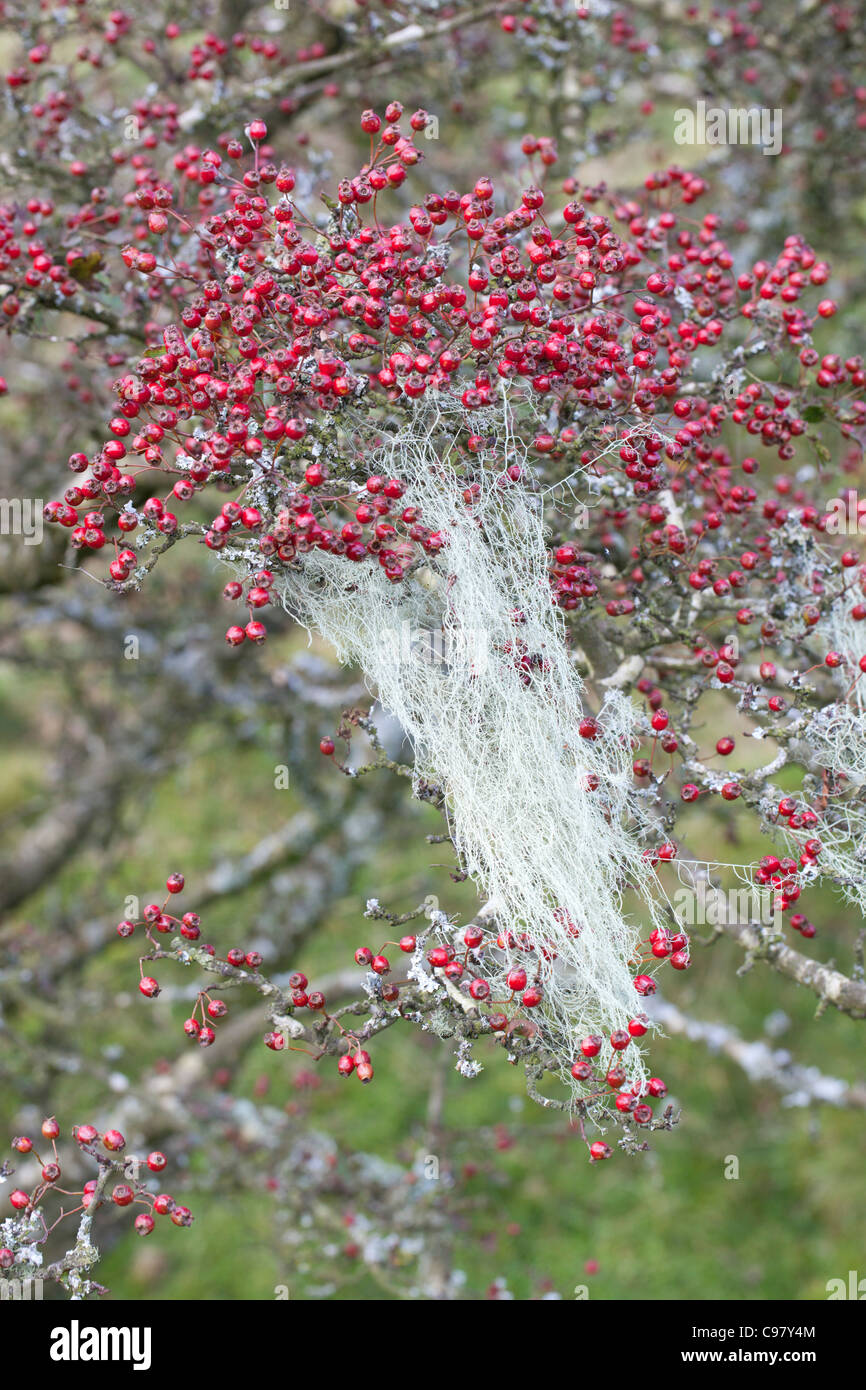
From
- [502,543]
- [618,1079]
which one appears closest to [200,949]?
[618,1079]

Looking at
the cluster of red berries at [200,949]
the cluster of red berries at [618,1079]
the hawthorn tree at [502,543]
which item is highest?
the hawthorn tree at [502,543]

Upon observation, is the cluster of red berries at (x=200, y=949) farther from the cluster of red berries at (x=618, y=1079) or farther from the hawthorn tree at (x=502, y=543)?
the cluster of red berries at (x=618, y=1079)

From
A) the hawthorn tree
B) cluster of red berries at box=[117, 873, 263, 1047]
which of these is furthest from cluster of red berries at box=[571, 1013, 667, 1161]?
cluster of red berries at box=[117, 873, 263, 1047]

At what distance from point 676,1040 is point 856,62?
4.42m

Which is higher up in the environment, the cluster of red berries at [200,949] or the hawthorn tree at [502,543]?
the hawthorn tree at [502,543]

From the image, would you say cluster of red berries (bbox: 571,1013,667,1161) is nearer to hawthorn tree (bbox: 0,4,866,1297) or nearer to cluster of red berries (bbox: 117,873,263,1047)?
hawthorn tree (bbox: 0,4,866,1297)

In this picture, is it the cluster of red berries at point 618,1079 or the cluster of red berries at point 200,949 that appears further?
the cluster of red berries at point 200,949

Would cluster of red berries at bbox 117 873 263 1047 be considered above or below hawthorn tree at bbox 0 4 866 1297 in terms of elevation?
below

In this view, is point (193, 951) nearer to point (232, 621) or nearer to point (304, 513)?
point (304, 513)

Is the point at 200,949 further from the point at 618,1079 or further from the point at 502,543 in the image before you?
the point at 502,543

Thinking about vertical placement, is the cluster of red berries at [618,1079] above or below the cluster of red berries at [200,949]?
below

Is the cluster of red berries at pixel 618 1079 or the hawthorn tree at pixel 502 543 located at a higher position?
the hawthorn tree at pixel 502 543

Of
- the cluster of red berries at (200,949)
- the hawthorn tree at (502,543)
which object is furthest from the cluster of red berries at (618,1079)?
the cluster of red berries at (200,949)

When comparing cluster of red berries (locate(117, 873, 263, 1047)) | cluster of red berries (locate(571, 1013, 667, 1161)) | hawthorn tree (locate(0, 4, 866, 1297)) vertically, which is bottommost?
cluster of red berries (locate(571, 1013, 667, 1161))
